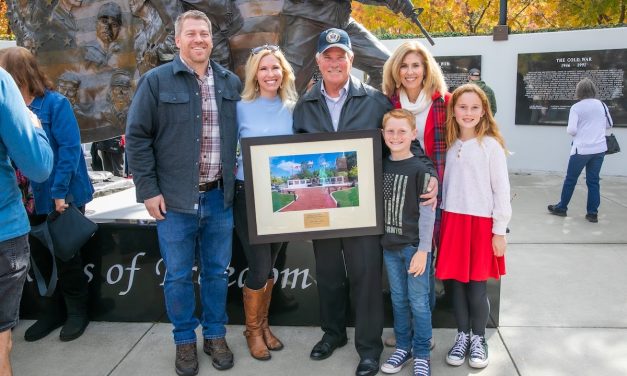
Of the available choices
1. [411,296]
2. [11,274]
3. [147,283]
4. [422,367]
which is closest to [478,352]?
[422,367]

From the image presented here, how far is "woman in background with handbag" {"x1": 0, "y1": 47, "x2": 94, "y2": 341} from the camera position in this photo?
118 inches

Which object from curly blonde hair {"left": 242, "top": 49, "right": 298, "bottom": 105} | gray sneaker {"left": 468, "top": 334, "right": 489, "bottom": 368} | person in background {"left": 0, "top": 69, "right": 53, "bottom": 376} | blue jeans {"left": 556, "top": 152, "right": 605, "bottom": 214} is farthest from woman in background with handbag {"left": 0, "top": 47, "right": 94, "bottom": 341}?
blue jeans {"left": 556, "top": 152, "right": 605, "bottom": 214}

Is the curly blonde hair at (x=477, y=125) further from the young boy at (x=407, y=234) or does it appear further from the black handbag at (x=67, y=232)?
the black handbag at (x=67, y=232)

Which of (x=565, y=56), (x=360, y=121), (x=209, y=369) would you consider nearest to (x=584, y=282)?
(x=360, y=121)

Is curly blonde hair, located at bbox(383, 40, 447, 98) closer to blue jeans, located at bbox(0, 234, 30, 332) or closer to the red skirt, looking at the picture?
the red skirt

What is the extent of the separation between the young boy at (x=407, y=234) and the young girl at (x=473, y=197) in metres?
0.19

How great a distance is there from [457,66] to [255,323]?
319 inches

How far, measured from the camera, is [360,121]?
2684 millimetres

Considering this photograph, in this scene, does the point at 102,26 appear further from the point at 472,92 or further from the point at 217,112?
the point at 472,92

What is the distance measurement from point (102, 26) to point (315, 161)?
9.37 feet

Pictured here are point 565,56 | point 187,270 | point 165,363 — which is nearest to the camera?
point 187,270

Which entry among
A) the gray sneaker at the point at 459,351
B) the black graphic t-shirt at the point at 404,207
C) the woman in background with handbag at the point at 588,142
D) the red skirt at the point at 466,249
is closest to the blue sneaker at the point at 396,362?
the gray sneaker at the point at 459,351

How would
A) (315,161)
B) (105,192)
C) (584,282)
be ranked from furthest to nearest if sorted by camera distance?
(105,192) < (584,282) < (315,161)

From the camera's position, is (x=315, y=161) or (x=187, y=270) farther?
(x=187, y=270)
